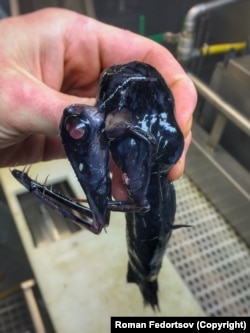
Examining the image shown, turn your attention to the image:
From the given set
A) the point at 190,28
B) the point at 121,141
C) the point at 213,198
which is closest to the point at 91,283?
the point at 213,198

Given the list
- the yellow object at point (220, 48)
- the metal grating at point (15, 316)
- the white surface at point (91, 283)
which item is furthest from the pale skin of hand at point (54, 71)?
the yellow object at point (220, 48)

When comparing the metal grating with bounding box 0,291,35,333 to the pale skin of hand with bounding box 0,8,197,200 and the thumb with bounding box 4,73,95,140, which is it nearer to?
the pale skin of hand with bounding box 0,8,197,200

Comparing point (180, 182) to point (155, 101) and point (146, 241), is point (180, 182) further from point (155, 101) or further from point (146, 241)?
point (155, 101)

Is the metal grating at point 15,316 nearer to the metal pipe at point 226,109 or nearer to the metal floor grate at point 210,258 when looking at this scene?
the metal floor grate at point 210,258

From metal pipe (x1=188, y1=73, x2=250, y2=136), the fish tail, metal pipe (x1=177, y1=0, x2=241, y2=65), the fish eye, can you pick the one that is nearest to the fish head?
the fish eye

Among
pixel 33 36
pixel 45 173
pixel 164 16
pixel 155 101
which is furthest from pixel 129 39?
pixel 164 16

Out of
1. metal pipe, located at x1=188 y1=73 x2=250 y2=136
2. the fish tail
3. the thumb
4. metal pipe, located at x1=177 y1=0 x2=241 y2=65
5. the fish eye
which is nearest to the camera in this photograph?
the fish eye
